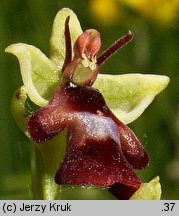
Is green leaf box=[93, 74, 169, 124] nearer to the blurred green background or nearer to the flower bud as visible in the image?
the flower bud

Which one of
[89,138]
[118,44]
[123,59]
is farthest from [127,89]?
[123,59]

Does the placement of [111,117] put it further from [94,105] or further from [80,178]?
[80,178]

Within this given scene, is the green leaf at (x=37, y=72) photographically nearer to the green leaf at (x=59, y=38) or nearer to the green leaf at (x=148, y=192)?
the green leaf at (x=59, y=38)

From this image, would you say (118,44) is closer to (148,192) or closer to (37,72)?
(37,72)

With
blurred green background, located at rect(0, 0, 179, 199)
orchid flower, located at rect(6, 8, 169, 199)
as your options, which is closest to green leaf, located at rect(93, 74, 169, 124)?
orchid flower, located at rect(6, 8, 169, 199)

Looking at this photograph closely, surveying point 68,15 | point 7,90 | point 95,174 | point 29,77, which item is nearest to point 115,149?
point 95,174
